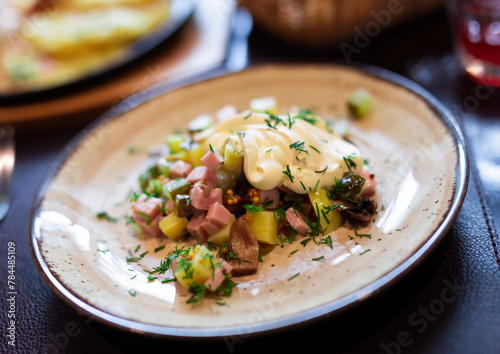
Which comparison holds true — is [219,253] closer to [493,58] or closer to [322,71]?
[322,71]

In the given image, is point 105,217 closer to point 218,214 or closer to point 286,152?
point 218,214

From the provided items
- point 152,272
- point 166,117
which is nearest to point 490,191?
point 152,272

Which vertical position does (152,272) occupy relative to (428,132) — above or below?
below

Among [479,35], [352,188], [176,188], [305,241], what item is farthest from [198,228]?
[479,35]

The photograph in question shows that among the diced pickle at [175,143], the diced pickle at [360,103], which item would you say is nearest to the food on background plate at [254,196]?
the diced pickle at [175,143]

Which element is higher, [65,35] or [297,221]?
[297,221]

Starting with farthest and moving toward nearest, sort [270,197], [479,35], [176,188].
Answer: [479,35], [176,188], [270,197]
